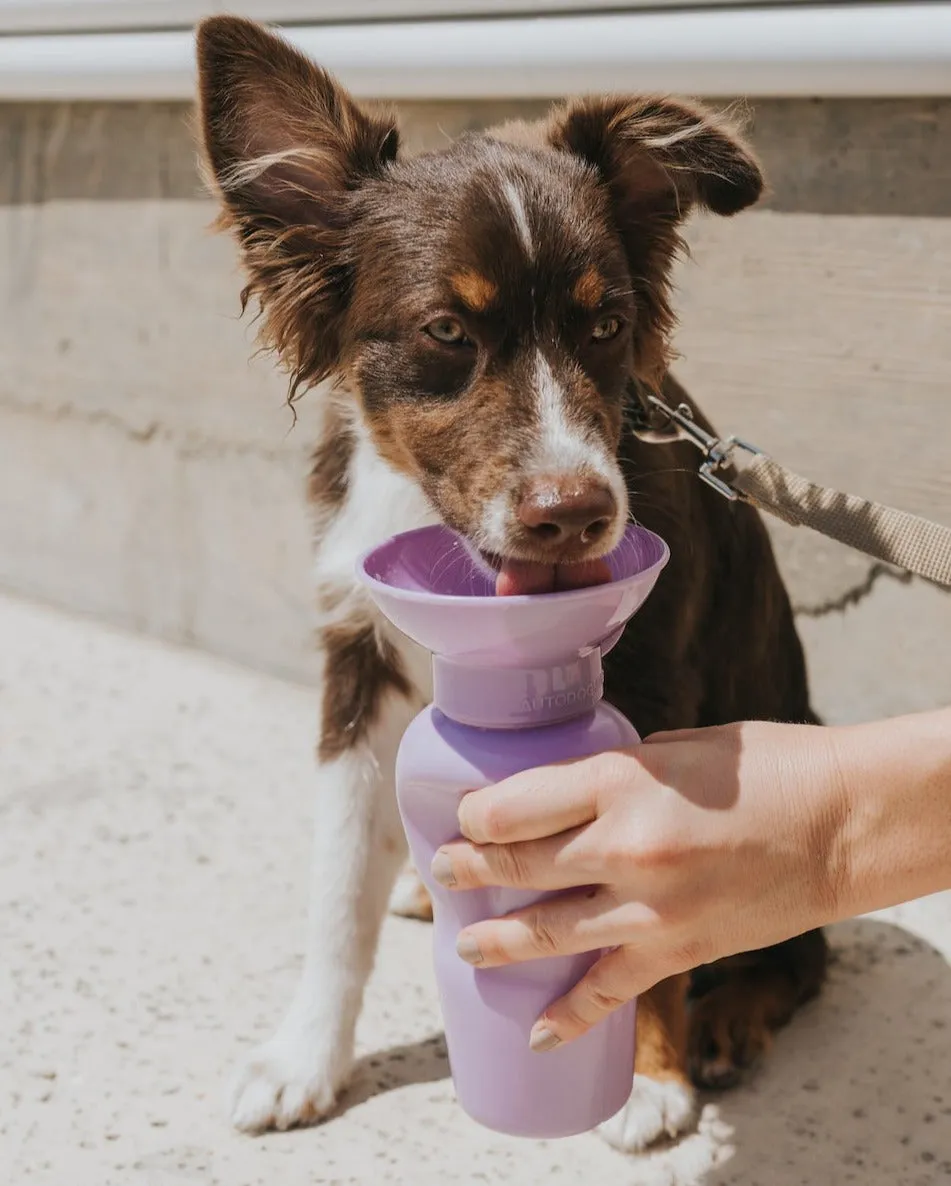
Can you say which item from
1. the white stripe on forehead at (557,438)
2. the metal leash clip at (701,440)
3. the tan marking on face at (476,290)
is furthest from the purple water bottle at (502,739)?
the tan marking on face at (476,290)

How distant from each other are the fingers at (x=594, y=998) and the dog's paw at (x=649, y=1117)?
67 cm

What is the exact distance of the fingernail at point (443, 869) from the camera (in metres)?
1.94

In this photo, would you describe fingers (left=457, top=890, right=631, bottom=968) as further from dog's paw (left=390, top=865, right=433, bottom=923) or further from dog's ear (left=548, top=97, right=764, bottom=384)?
dog's paw (left=390, top=865, right=433, bottom=923)

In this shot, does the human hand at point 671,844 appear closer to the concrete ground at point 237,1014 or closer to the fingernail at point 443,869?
the fingernail at point 443,869

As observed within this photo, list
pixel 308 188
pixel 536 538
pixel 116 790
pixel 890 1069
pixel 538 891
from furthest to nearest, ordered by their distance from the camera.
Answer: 1. pixel 116 790
2. pixel 890 1069
3. pixel 308 188
4. pixel 536 538
5. pixel 538 891

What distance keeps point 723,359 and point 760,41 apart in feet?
2.69

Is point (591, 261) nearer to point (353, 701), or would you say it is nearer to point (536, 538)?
point (536, 538)

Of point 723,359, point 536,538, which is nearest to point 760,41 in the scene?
point 723,359

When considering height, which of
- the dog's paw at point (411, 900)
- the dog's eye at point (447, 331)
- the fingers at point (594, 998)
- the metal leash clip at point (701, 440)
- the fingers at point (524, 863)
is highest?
the dog's eye at point (447, 331)

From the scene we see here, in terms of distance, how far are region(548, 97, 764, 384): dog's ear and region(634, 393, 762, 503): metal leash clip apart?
0.15 meters

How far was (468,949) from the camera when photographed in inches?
77.9

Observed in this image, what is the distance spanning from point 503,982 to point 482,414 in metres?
0.96

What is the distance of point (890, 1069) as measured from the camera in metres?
2.89

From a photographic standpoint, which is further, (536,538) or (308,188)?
(308,188)
